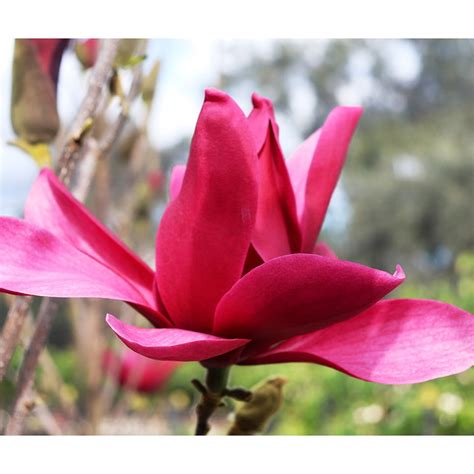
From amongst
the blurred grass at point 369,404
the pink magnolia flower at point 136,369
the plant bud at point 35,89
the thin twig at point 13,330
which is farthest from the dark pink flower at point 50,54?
the blurred grass at point 369,404

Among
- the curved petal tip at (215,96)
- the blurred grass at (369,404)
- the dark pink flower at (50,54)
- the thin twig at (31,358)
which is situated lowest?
the blurred grass at (369,404)

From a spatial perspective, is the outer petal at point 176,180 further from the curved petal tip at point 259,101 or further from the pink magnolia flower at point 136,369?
the pink magnolia flower at point 136,369

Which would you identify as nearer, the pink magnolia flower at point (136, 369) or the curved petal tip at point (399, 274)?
the curved petal tip at point (399, 274)

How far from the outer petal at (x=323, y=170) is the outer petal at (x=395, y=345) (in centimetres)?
3

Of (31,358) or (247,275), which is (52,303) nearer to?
(31,358)

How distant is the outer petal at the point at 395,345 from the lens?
8.5 inches

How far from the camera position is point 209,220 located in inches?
8.7

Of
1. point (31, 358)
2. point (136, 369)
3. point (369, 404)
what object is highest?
point (31, 358)

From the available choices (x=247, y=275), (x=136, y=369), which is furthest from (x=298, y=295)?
(x=136, y=369)

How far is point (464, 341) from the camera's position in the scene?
0.72 feet

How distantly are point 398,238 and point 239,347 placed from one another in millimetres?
6433

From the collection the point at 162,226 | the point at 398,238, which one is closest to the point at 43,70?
the point at 162,226

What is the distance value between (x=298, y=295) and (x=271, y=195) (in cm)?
5
